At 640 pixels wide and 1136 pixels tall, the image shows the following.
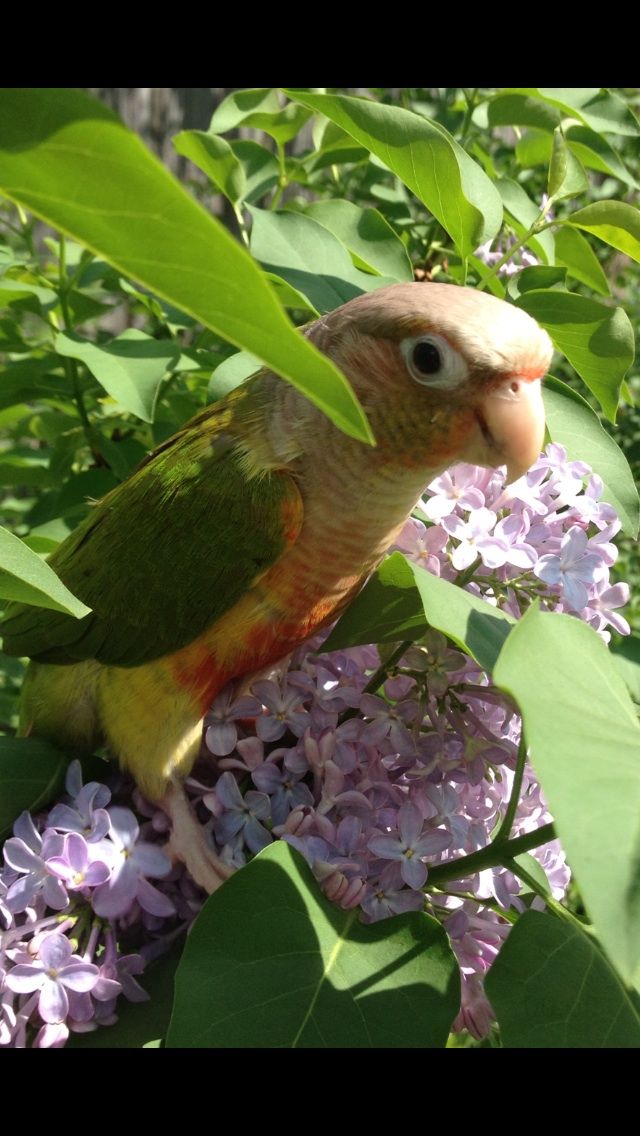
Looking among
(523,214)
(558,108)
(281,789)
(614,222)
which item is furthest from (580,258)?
(281,789)

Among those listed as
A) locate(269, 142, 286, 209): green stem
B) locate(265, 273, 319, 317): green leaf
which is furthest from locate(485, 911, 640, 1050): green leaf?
locate(269, 142, 286, 209): green stem

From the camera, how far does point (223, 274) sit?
0.48 meters

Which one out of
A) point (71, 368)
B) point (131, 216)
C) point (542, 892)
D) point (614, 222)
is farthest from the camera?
point (71, 368)

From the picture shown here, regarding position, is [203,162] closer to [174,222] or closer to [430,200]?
[430,200]

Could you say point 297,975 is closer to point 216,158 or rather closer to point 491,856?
point 491,856

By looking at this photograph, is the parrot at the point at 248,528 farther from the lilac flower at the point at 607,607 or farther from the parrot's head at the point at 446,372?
the lilac flower at the point at 607,607

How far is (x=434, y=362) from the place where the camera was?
1.00m

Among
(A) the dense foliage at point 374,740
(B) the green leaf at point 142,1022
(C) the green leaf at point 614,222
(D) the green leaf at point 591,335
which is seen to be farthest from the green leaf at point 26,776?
(C) the green leaf at point 614,222

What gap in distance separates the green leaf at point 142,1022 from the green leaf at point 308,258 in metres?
0.81

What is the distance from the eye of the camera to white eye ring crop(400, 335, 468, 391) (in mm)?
979

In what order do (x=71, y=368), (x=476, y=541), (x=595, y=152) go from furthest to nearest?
(x=71, y=368)
(x=595, y=152)
(x=476, y=541)

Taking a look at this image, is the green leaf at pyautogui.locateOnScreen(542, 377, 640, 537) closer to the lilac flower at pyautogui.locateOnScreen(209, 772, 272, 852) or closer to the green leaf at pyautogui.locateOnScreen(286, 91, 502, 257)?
the green leaf at pyautogui.locateOnScreen(286, 91, 502, 257)

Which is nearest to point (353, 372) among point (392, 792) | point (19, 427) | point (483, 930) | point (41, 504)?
point (392, 792)

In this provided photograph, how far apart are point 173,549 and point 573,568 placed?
1.51ft
